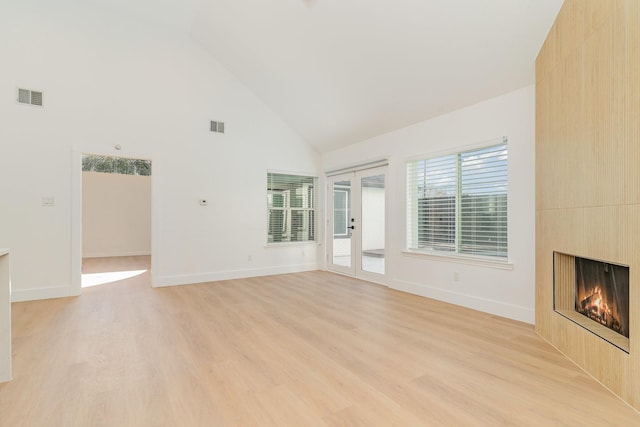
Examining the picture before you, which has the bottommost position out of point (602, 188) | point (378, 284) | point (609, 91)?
point (378, 284)

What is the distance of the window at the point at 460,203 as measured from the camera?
368 centimetres

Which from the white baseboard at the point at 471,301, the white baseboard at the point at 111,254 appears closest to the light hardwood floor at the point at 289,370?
the white baseboard at the point at 471,301

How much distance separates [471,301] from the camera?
3.85 m

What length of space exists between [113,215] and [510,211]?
34.3ft

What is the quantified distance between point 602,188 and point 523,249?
1.42 metres

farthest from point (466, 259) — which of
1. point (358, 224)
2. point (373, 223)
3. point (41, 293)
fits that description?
point (41, 293)

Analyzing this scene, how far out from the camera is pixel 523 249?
3.38 metres

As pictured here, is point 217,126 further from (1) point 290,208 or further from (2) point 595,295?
(2) point 595,295

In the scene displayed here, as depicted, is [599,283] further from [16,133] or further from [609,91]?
[16,133]

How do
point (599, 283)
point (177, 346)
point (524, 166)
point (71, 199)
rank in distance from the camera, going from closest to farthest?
point (599, 283), point (177, 346), point (524, 166), point (71, 199)

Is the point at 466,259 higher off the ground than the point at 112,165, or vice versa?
the point at 112,165

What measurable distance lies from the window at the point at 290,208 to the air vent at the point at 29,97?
3646 millimetres

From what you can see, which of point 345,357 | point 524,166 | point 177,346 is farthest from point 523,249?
A: point 177,346

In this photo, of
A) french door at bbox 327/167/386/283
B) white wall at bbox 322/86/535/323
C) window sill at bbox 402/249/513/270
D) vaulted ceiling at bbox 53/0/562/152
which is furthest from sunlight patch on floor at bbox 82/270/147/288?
window sill at bbox 402/249/513/270
